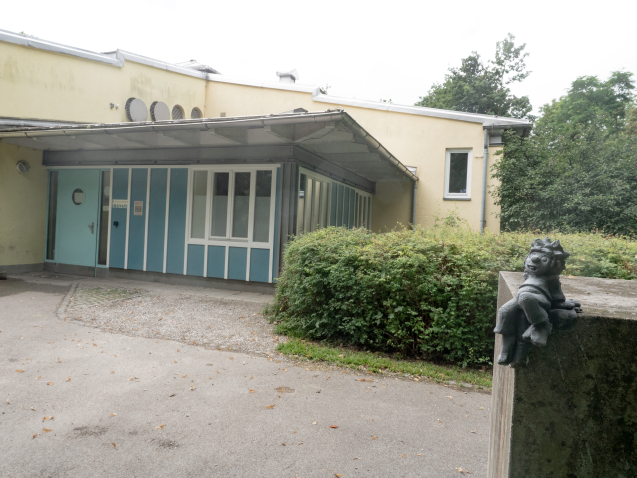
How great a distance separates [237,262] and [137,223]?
2.86m

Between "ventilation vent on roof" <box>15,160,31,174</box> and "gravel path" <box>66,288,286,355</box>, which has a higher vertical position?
"ventilation vent on roof" <box>15,160,31,174</box>

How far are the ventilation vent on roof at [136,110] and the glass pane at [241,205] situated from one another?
20.9ft

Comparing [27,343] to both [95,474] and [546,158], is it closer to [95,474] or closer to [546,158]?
[95,474]

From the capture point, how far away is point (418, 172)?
15156 mm

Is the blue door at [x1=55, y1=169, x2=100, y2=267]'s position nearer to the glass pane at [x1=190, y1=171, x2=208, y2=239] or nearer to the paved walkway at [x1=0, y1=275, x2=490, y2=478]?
the glass pane at [x1=190, y1=171, x2=208, y2=239]

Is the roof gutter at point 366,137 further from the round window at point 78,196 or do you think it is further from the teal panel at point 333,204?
the round window at point 78,196

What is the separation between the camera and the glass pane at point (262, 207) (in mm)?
9070

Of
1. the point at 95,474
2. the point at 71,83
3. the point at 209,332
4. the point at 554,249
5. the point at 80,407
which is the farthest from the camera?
the point at 71,83

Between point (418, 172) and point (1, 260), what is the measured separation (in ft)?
40.9

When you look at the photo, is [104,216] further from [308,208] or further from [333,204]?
[333,204]

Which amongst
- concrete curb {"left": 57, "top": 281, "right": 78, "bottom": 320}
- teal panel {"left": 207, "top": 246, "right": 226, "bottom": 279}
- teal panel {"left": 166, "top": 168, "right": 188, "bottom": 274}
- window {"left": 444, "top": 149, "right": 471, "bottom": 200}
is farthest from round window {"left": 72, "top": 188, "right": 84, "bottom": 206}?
window {"left": 444, "top": 149, "right": 471, "bottom": 200}

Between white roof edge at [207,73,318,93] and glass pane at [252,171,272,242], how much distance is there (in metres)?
8.25

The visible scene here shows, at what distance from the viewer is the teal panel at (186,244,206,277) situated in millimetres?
9516

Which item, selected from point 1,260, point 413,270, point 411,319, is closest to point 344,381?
point 411,319
